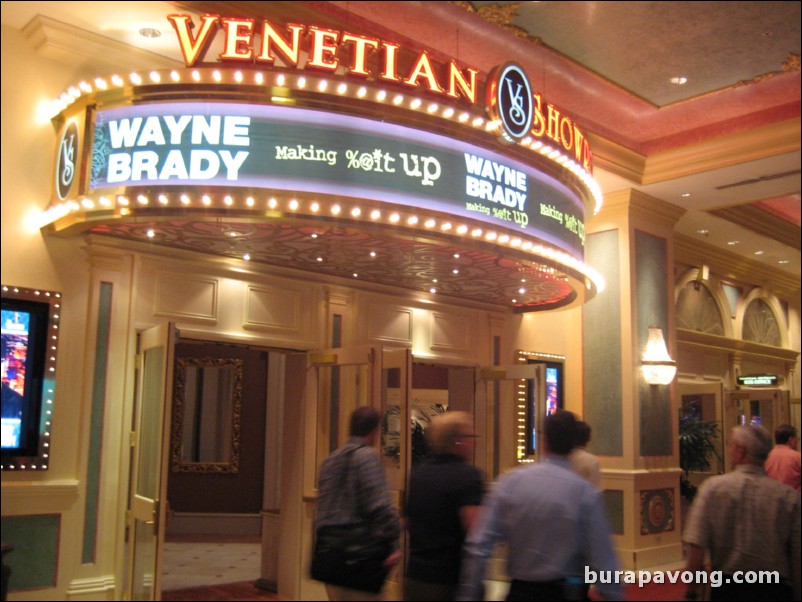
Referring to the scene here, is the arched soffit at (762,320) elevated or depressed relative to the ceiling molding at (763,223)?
depressed

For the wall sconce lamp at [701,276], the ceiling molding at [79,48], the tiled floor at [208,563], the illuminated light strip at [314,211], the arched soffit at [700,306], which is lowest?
the tiled floor at [208,563]

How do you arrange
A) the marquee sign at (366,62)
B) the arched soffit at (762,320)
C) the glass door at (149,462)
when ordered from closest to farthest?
1. the marquee sign at (366,62)
2. the glass door at (149,462)
3. the arched soffit at (762,320)

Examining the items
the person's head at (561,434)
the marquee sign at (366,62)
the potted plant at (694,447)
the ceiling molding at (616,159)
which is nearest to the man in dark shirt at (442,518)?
the person's head at (561,434)

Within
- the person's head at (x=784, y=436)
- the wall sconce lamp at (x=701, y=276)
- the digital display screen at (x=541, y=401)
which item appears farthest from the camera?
the wall sconce lamp at (x=701, y=276)

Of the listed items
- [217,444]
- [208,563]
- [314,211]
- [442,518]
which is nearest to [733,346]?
[217,444]

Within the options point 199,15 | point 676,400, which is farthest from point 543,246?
point 676,400

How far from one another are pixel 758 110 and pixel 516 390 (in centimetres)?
377

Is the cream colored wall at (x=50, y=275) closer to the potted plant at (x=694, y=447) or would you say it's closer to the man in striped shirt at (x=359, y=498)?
the man in striped shirt at (x=359, y=498)

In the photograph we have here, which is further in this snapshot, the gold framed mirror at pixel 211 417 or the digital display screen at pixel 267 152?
the gold framed mirror at pixel 211 417

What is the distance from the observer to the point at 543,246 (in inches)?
241

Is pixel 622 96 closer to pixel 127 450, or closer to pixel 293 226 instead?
pixel 293 226

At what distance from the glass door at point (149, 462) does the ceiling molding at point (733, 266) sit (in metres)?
7.34

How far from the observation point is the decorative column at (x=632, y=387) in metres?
8.52

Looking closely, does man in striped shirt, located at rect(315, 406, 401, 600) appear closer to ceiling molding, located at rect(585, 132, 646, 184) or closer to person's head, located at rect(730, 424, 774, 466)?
person's head, located at rect(730, 424, 774, 466)
